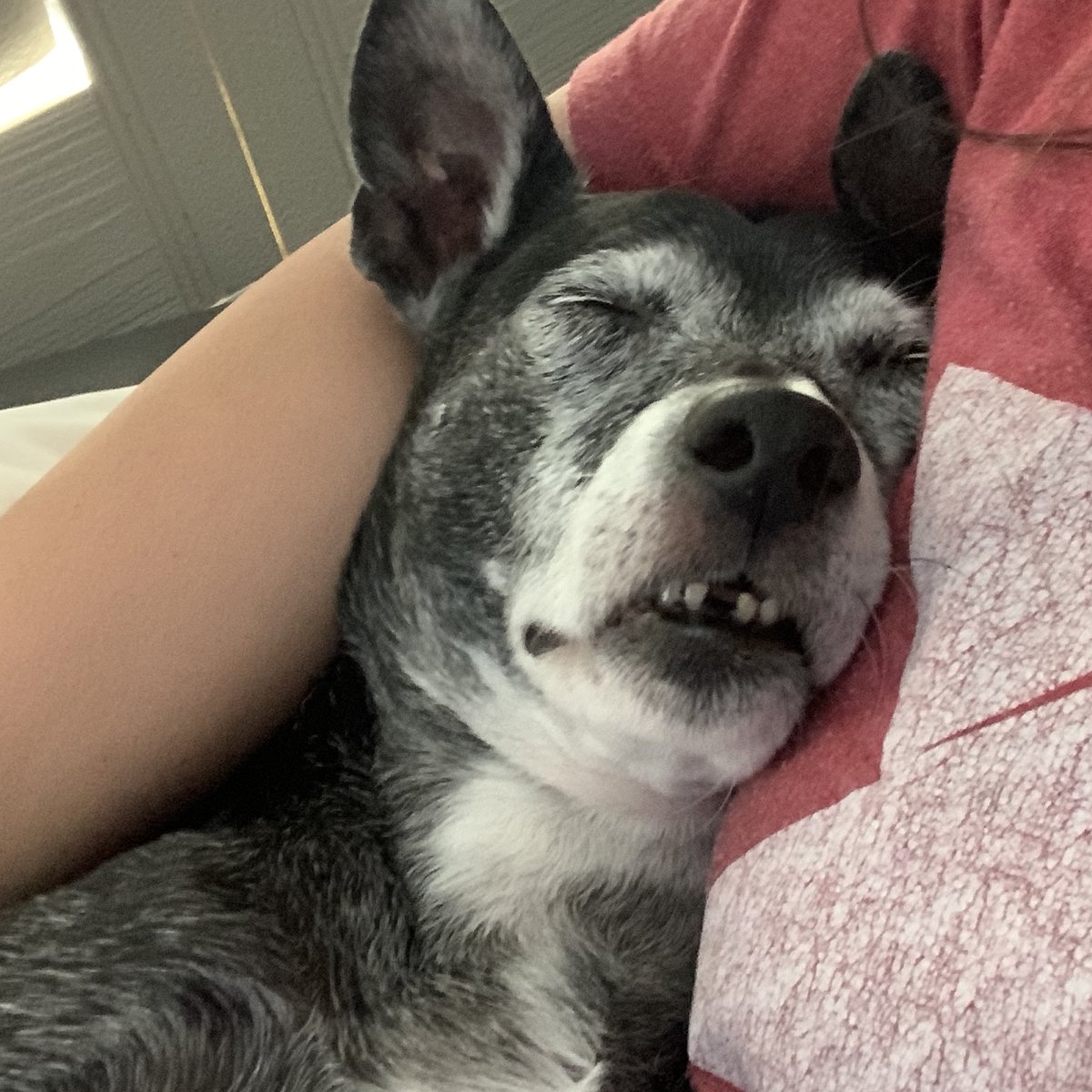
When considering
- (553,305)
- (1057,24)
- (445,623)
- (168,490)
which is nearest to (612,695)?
(445,623)

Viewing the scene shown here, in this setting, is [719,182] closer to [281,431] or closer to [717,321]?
[717,321]

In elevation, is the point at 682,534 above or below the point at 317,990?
above

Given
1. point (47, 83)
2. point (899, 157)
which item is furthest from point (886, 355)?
point (47, 83)

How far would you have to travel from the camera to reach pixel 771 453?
113 cm

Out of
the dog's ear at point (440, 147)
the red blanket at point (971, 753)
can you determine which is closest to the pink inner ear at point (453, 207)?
the dog's ear at point (440, 147)

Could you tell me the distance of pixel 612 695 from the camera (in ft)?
4.12

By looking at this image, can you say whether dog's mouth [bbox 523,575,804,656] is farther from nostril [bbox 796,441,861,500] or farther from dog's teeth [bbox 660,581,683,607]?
nostril [bbox 796,441,861,500]

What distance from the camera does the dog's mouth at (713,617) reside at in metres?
1.21

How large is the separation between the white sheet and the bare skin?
0.54 metres

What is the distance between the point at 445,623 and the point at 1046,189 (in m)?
0.89

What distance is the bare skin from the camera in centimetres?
154

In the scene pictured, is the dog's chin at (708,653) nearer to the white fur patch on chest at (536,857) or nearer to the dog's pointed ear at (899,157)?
the white fur patch on chest at (536,857)

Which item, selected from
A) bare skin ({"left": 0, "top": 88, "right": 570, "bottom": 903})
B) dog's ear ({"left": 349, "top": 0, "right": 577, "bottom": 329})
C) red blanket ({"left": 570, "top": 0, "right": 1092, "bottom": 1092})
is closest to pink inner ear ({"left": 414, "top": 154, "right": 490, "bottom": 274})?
dog's ear ({"left": 349, "top": 0, "right": 577, "bottom": 329})

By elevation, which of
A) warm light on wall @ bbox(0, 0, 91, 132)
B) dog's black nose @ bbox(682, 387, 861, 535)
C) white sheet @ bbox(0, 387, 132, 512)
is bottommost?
white sheet @ bbox(0, 387, 132, 512)
